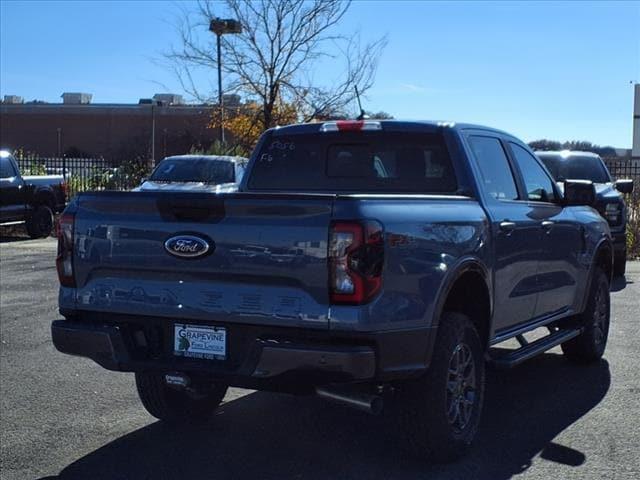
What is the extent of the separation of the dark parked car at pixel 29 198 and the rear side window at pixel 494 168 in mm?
14903

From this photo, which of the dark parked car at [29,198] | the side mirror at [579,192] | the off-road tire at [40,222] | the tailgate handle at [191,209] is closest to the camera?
the tailgate handle at [191,209]

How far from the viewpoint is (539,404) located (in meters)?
6.25

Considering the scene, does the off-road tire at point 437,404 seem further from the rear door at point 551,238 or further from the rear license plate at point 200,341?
the rear door at point 551,238

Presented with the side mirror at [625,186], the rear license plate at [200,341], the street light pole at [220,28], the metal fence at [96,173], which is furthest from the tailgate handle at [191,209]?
the metal fence at [96,173]

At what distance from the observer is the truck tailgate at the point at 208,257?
427cm

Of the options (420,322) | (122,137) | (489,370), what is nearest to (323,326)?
(420,322)

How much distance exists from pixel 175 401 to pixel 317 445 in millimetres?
1026

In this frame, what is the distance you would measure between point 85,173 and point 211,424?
66.8 feet

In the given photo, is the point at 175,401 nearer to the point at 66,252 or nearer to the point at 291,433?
the point at 291,433

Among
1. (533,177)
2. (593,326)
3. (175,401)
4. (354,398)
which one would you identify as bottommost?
(175,401)

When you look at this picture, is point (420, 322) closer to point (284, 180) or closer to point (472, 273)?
point (472, 273)

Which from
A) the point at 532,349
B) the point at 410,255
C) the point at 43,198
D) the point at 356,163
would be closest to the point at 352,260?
the point at 410,255

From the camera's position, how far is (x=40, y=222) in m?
19.9

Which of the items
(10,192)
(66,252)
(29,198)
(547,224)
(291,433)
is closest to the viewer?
(66,252)
